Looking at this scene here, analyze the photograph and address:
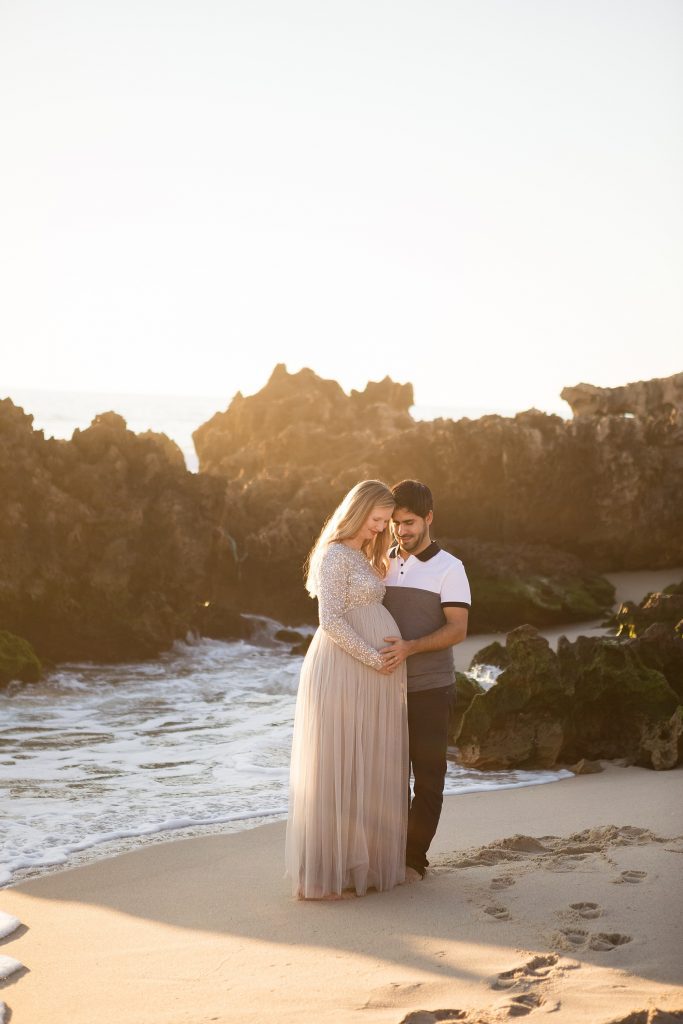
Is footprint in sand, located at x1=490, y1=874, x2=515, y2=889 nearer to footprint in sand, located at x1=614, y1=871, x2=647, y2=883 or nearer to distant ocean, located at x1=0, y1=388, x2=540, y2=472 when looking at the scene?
footprint in sand, located at x1=614, y1=871, x2=647, y2=883

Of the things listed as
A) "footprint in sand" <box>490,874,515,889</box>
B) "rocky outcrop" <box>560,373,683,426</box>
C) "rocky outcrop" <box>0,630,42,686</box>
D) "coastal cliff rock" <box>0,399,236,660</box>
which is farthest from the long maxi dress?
"rocky outcrop" <box>560,373,683,426</box>

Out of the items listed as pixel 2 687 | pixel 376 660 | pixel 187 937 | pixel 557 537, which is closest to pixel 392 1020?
pixel 187 937

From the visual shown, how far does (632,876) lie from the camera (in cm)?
545

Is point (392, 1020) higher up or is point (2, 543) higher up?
point (2, 543)

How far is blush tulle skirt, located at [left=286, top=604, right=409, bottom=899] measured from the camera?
5.59 m

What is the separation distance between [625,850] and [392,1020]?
8.65ft

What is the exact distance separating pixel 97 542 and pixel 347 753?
11342mm

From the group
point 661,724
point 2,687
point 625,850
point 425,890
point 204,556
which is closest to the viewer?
point 425,890

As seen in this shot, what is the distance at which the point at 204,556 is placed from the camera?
17141mm

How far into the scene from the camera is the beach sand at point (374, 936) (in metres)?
4.02

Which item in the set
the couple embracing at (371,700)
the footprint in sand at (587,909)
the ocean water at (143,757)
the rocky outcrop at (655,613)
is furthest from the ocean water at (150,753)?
the footprint in sand at (587,909)

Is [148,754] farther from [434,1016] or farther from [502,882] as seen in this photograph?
[434,1016]

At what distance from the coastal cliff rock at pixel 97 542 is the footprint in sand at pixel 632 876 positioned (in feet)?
37.2

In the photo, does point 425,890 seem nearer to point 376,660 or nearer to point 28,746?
point 376,660
